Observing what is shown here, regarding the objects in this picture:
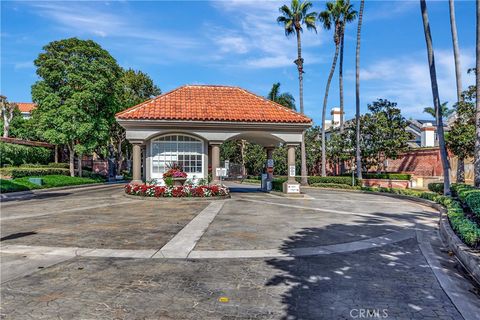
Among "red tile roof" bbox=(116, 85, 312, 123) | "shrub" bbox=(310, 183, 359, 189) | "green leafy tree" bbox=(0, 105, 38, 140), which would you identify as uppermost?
"green leafy tree" bbox=(0, 105, 38, 140)

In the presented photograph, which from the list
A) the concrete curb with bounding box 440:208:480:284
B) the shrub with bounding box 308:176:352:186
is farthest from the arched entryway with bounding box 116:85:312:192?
the concrete curb with bounding box 440:208:480:284

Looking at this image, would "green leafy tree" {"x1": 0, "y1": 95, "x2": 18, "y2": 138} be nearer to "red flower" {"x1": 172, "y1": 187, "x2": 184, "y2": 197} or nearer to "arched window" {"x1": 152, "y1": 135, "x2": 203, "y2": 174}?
"arched window" {"x1": 152, "y1": 135, "x2": 203, "y2": 174}

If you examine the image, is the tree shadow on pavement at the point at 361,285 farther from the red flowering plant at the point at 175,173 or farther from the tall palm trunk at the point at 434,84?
the red flowering plant at the point at 175,173

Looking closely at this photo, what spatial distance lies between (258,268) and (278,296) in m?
1.31

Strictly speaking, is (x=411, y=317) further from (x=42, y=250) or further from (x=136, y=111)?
(x=136, y=111)

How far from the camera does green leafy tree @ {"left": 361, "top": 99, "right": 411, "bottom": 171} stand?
30672 millimetres

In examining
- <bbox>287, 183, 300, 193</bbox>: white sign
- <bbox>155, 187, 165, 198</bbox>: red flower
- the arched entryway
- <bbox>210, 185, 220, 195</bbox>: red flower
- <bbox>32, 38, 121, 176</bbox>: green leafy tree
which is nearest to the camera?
<bbox>155, 187, 165, 198</bbox>: red flower

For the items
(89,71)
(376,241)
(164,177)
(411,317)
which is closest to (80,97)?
(89,71)

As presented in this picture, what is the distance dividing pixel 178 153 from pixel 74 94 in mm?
15942

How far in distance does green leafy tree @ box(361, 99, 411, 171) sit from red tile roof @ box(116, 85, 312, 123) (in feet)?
42.2

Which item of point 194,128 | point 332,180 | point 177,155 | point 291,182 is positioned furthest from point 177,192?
point 332,180

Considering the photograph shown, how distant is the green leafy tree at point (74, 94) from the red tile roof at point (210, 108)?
12840 millimetres

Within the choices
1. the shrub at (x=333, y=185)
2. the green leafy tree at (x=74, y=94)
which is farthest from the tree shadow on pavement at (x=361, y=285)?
the green leafy tree at (x=74, y=94)

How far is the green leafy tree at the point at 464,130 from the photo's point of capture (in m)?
22.2
